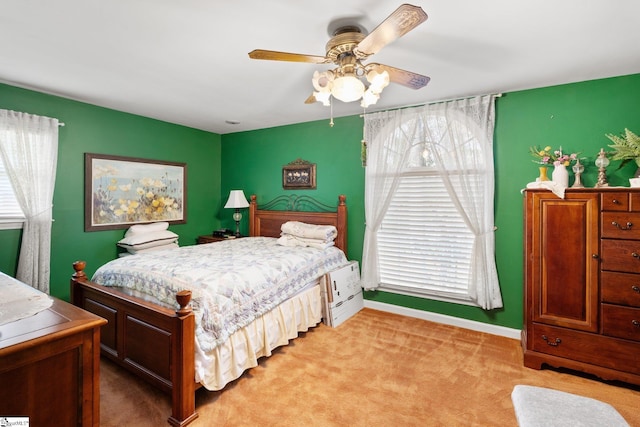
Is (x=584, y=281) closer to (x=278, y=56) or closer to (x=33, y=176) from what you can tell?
(x=278, y=56)

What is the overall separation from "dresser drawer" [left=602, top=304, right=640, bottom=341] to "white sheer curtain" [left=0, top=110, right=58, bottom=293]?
15.9 feet

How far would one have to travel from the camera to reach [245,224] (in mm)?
4781

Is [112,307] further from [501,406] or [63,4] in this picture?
[501,406]

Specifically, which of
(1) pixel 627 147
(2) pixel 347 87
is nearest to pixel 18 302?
(2) pixel 347 87

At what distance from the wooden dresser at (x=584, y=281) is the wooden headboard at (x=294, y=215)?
193 centimetres

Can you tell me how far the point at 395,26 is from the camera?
55.4 inches

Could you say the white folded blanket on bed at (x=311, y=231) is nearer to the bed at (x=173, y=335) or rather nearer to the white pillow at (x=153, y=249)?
the bed at (x=173, y=335)

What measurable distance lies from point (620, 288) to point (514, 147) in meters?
1.43

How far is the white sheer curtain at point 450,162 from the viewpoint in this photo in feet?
9.84

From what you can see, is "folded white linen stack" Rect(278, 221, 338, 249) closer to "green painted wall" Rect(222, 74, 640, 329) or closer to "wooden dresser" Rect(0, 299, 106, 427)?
"green painted wall" Rect(222, 74, 640, 329)

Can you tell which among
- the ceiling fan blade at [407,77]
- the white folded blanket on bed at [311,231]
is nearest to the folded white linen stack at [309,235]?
the white folded blanket on bed at [311,231]

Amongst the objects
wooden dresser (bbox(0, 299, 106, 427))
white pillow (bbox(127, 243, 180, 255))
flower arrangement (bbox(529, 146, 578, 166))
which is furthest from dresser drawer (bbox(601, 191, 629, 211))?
white pillow (bbox(127, 243, 180, 255))

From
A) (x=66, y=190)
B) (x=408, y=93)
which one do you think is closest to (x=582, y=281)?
(x=408, y=93)

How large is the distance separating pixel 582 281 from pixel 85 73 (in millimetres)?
4309
